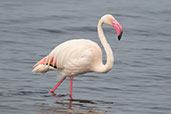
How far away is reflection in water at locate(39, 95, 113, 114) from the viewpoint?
807 cm

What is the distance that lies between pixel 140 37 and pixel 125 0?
685 centimetres

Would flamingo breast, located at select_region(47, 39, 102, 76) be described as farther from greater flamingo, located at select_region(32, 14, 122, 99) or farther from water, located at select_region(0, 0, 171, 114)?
water, located at select_region(0, 0, 171, 114)

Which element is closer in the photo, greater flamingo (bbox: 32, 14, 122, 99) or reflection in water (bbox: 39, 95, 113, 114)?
reflection in water (bbox: 39, 95, 113, 114)

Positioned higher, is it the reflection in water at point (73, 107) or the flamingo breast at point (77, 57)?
the flamingo breast at point (77, 57)

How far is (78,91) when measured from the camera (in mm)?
9594

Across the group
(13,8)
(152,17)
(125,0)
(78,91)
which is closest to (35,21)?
(13,8)

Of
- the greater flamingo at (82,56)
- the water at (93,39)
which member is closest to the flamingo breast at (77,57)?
the greater flamingo at (82,56)

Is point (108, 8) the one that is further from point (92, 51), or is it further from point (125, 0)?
point (92, 51)

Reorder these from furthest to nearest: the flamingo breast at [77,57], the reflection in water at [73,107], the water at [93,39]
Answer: the flamingo breast at [77,57] < the water at [93,39] < the reflection in water at [73,107]

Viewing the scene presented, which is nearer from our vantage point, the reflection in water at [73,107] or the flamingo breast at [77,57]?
the reflection in water at [73,107]

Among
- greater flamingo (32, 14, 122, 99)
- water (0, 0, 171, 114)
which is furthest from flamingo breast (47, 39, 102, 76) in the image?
water (0, 0, 171, 114)

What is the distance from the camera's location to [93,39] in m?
15.0

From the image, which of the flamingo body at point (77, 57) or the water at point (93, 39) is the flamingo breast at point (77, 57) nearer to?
the flamingo body at point (77, 57)

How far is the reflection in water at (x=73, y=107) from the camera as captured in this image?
8.07 meters
